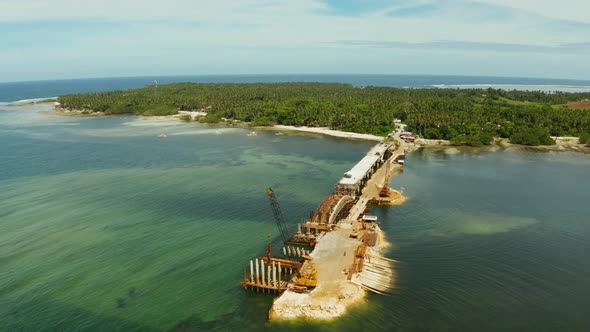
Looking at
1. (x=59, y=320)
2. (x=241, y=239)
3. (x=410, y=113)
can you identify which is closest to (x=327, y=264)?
(x=241, y=239)

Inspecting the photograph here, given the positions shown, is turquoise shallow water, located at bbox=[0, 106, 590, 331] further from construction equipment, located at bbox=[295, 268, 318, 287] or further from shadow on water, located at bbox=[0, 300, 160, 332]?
construction equipment, located at bbox=[295, 268, 318, 287]

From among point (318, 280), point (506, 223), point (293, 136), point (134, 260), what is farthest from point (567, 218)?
point (293, 136)

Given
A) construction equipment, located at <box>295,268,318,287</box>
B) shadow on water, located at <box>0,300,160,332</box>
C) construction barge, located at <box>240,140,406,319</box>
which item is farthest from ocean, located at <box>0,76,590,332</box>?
construction equipment, located at <box>295,268,318,287</box>

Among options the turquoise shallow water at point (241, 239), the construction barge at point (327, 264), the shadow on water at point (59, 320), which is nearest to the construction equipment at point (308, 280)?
the construction barge at point (327, 264)

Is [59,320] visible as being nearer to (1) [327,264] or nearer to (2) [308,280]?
(2) [308,280]

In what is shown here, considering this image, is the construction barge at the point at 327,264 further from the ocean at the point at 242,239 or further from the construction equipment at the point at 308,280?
the ocean at the point at 242,239

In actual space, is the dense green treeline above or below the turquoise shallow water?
above
